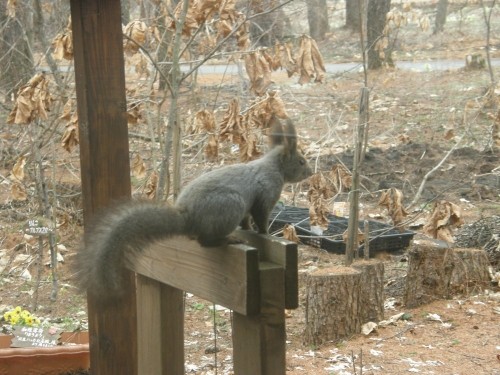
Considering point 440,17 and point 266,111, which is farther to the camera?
point 440,17

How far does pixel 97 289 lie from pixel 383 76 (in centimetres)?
1351

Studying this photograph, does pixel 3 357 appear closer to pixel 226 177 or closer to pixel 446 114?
pixel 226 177

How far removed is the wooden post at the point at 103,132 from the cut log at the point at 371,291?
2963 mm

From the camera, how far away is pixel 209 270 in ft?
8.35

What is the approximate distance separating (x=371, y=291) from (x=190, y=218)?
3551mm

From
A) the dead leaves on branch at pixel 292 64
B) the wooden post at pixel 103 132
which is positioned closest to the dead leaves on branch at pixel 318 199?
the dead leaves on branch at pixel 292 64

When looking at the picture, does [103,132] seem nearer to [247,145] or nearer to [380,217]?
[247,145]

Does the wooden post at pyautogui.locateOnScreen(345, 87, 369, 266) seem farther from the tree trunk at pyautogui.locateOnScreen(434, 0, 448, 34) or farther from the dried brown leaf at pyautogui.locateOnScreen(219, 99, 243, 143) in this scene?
the tree trunk at pyautogui.locateOnScreen(434, 0, 448, 34)

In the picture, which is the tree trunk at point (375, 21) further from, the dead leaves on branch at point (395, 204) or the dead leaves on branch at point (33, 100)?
the dead leaves on branch at point (33, 100)

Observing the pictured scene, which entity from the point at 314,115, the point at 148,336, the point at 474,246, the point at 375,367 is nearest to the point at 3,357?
the point at 148,336

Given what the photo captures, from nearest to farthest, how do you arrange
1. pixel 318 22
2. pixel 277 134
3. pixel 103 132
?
pixel 103 132 → pixel 277 134 → pixel 318 22

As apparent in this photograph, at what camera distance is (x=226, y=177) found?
2797mm

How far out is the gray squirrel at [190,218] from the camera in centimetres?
241

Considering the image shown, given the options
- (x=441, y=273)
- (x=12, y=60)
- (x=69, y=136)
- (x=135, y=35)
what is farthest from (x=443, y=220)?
(x=12, y=60)
